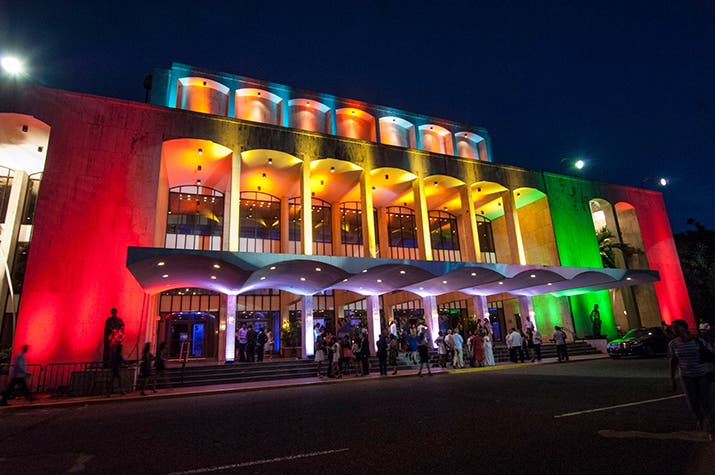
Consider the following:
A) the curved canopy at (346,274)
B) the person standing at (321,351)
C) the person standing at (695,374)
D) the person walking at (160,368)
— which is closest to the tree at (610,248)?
the curved canopy at (346,274)

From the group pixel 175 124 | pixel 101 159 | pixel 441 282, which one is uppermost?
pixel 175 124

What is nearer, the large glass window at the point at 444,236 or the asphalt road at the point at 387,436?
the asphalt road at the point at 387,436

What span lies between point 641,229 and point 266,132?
2745 centimetres

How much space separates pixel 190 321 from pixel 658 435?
21565 mm

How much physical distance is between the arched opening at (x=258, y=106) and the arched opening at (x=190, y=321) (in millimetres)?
10866

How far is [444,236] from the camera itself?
93.7 feet

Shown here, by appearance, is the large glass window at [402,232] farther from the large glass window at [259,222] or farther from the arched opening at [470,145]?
the large glass window at [259,222]

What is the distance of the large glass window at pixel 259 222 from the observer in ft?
74.5

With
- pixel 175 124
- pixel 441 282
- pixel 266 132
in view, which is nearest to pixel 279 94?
pixel 266 132

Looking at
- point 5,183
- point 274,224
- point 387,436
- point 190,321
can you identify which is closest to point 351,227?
point 274,224

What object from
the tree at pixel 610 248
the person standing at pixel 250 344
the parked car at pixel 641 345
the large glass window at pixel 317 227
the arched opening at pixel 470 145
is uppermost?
the arched opening at pixel 470 145

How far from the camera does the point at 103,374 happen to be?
12.1m

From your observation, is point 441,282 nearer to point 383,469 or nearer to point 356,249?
point 356,249

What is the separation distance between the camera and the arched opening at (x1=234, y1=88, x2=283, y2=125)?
22.9 metres
